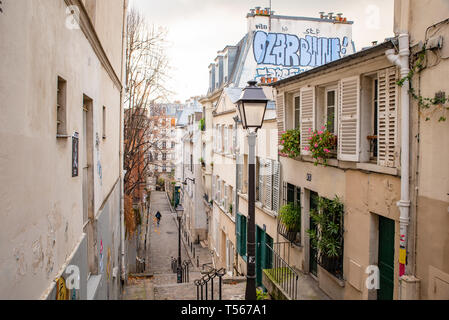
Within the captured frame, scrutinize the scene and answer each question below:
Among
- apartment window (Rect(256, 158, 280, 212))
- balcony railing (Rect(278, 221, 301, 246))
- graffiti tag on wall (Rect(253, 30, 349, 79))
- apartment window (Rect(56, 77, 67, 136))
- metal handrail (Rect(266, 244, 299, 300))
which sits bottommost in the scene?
metal handrail (Rect(266, 244, 299, 300))

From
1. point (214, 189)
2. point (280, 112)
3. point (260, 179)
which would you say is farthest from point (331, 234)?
point (214, 189)

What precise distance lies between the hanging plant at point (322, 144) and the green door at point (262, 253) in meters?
5.26

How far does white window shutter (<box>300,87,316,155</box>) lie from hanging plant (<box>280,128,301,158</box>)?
0.27 metres

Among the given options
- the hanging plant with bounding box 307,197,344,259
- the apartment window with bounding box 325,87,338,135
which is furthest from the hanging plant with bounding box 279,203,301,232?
the apartment window with bounding box 325,87,338,135

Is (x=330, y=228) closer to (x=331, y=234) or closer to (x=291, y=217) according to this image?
(x=331, y=234)

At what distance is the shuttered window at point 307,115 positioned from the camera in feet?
30.6

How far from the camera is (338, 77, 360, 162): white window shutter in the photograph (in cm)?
746

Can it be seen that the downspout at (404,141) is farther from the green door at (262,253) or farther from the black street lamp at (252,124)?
the green door at (262,253)

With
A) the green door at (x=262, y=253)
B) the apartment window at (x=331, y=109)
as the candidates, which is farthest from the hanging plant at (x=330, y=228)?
the green door at (x=262, y=253)

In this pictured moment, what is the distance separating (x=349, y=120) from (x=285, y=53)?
41.6 ft

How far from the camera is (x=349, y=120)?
7684mm

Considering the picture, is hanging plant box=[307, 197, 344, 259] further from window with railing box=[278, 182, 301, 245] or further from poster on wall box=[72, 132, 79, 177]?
poster on wall box=[72, 132, 79, 177]
